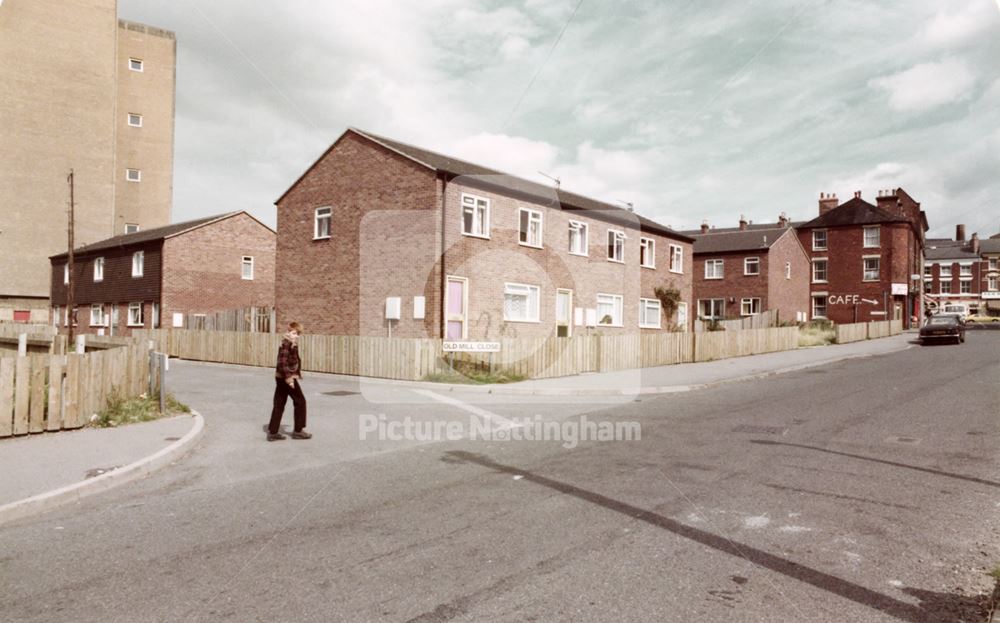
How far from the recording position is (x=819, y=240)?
189 ft

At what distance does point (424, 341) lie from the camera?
19625 mm

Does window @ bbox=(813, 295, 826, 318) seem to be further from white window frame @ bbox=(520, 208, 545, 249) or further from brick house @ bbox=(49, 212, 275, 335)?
brick house @ bbox=(49, 212, 275, 335)

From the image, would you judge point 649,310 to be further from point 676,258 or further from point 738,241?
point 738,241

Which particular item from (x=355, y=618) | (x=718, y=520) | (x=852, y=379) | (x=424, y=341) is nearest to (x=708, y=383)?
(x=852, y=379)

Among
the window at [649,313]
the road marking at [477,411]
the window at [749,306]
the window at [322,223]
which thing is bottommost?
the road marking at [477,411]

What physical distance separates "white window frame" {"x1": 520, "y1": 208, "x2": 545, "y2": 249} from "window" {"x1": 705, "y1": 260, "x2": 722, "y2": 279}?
26.5 meters

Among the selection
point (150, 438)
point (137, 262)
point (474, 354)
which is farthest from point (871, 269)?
point (150, 438)

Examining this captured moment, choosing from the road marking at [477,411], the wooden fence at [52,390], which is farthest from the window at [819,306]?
the wooden fence at [52,390]

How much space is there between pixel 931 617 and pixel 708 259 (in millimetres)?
48993

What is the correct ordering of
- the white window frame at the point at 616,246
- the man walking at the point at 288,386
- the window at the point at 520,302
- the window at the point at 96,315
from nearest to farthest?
1. the man walking at the point at 288,386
2. the window at the point at 520,302
3. the white window frame at the point at 616,246
4. the window at the point at 96,315

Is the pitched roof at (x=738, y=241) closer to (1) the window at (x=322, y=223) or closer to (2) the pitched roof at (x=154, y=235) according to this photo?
(1) the window at (x=322, y=223)

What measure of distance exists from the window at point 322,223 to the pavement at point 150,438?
341 inches

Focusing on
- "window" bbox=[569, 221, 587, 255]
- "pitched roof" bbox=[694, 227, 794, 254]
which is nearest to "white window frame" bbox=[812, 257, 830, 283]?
"pitched roof" bbox=[694, 227, 794, 254]

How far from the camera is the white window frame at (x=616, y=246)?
3188 centimetres
